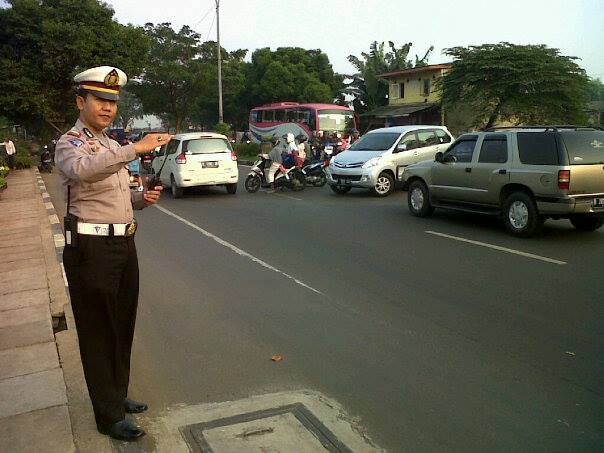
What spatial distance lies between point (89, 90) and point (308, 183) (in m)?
14.6

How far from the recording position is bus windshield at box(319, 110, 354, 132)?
31.2 m

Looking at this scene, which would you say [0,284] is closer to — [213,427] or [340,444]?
[213,427]

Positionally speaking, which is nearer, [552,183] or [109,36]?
[552,183]

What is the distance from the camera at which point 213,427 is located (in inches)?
134

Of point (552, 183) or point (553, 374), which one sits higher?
point (552, 183)

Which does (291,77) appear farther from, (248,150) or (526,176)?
(526,176)

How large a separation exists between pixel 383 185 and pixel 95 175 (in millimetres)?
12169

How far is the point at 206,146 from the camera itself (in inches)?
597

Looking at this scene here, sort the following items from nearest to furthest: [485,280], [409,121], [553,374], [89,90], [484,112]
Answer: [89,90]
[553,374]
[485,280]
[484,112]
[409,121]

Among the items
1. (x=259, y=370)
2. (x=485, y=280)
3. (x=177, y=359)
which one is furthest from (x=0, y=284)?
(x=485, y=280)

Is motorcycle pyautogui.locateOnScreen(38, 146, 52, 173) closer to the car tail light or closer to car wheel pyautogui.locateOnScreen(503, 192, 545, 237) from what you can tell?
car wheel pyautogui.locateOnScreen(503, 192, 545, 237)

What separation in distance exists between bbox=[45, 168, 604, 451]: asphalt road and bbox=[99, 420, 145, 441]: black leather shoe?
16.9 inches

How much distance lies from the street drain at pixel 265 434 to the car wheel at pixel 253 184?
13023mm

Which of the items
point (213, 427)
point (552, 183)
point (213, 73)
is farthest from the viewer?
point (213, 73)
